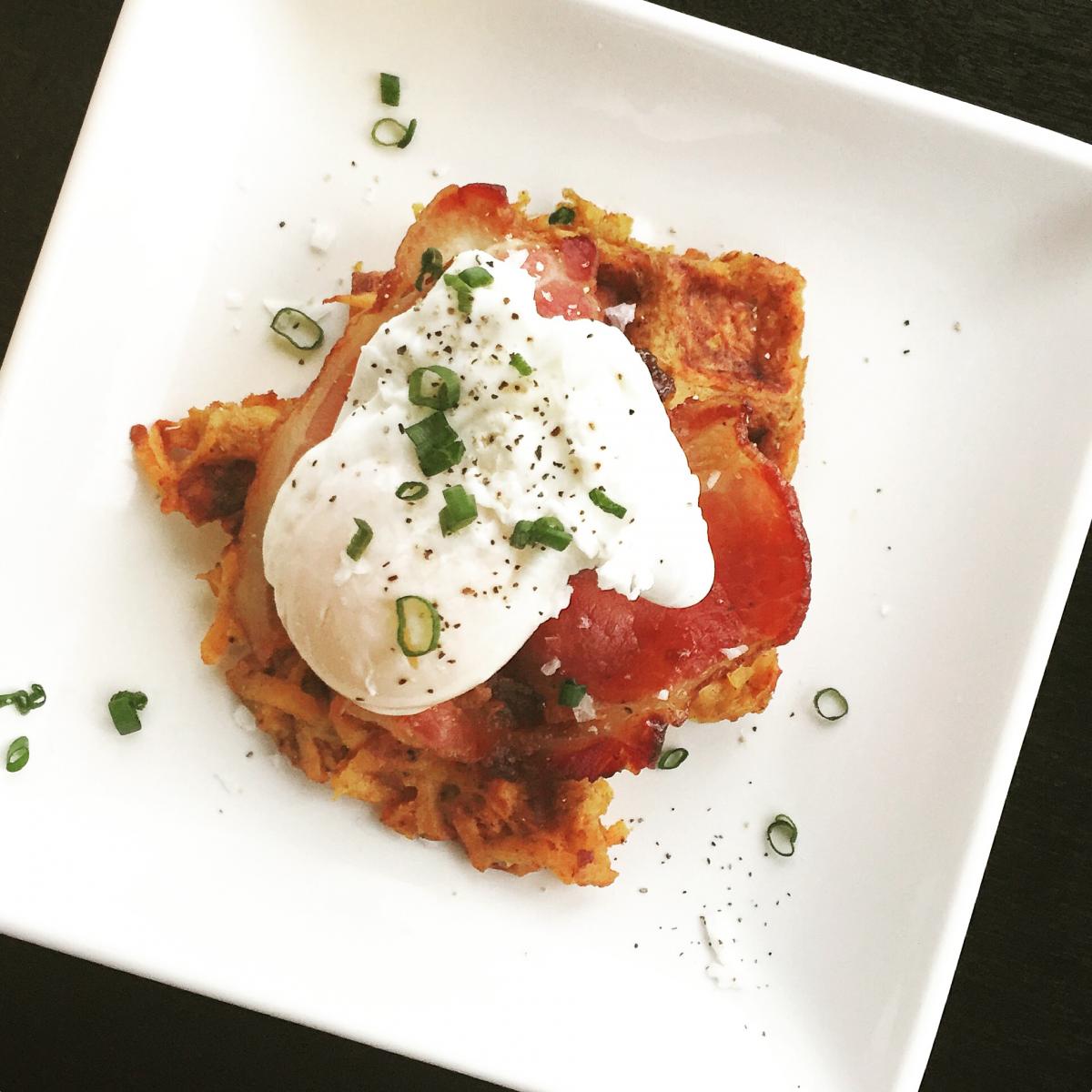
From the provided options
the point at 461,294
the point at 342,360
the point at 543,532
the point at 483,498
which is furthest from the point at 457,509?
the point at 342,360

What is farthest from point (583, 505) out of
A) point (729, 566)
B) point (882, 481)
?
point (882, 481)

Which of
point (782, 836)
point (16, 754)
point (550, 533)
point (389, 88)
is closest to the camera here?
point (550, 533)

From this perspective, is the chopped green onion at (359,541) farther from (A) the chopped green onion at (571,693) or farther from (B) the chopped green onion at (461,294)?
(A) the chopped green onion at (571,693)

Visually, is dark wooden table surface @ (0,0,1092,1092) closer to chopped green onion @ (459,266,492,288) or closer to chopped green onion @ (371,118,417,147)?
chopped green onion @ (371,118,417,147)

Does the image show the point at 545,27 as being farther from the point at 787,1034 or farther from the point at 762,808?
the point at 787,1034

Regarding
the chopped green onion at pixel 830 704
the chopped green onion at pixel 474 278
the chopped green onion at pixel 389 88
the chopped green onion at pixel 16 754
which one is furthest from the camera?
the chopped green onion at pixel 830 704

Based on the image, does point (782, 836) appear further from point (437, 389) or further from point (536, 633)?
point (437, 389)

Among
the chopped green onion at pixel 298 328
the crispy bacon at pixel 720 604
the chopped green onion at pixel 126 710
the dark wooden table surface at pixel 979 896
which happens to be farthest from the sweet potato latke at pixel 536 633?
the dark wooden table surface at pixel 979 896
